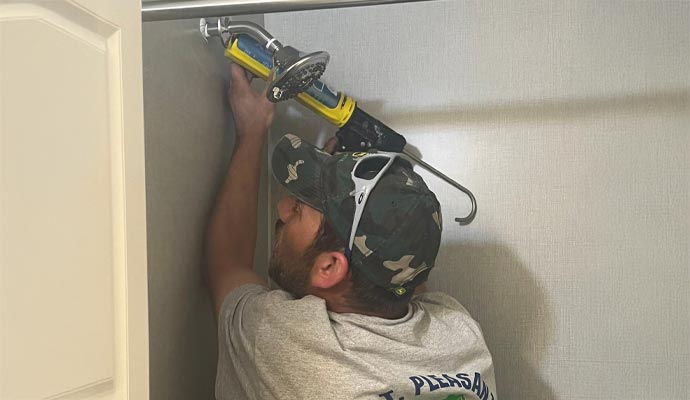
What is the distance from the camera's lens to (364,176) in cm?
118

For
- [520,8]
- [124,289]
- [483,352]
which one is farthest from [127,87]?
[520,8]

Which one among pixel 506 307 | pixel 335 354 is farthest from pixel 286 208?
pixel 506 307

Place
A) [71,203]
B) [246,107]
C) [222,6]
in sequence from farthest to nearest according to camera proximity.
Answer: [246,107]
[222,6]
[71,203]

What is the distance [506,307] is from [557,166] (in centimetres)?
30

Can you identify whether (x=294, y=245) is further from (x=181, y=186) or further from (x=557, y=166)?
(x=557, y=166)

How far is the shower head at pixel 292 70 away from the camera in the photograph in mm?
1108

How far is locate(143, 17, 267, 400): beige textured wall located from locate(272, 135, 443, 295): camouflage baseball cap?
0.20 m

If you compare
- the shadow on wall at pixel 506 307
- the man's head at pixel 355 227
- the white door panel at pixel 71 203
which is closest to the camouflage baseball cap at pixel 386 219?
the man's head at pixel 355 227

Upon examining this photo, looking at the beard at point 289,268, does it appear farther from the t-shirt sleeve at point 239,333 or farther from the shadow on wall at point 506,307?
the shadow on wall at point 506,307

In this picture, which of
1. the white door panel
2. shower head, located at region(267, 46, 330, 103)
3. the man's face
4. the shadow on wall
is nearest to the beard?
the man's face

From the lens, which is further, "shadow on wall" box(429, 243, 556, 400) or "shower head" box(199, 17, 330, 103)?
"shadow on wall" box(429, 243, 556, 400)

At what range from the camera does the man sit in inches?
42.9

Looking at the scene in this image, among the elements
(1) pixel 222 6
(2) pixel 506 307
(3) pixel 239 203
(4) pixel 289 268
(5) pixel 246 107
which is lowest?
(2) pixel 506 307

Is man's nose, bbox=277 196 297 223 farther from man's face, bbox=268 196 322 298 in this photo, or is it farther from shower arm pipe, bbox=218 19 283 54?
shower arm pipe, bbox=218 19 283 54
